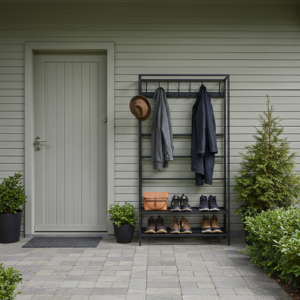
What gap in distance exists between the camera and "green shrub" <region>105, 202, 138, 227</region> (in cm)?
354

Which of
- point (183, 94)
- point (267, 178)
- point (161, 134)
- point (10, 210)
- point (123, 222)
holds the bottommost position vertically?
point (123, 222)

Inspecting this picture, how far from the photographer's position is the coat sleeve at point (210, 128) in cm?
357

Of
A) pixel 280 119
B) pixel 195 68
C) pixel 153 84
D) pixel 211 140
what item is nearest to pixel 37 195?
pixel 153 84

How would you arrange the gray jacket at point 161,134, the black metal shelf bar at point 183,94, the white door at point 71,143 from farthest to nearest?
1. the white door at point 71,143
2. the black metal shelf bar at point 183,94
3. the gray jacket at point 161,134

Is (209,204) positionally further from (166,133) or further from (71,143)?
(71,143)

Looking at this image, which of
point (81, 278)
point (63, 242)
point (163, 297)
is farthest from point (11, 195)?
point (163, 297)

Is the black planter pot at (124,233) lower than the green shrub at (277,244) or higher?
lower

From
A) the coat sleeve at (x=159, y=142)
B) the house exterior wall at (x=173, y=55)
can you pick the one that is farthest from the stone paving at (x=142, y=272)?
the coat sleeve at (x=159, y=142)

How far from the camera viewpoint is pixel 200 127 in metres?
3.59

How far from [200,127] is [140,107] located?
732 mm

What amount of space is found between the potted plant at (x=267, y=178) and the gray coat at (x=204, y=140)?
1.19ft

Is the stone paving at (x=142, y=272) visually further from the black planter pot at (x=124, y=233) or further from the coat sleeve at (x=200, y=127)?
the coat sleeve at (x=200, y=127)

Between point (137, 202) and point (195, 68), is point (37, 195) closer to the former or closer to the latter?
point (137, 202)

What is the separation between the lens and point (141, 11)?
152 inches
